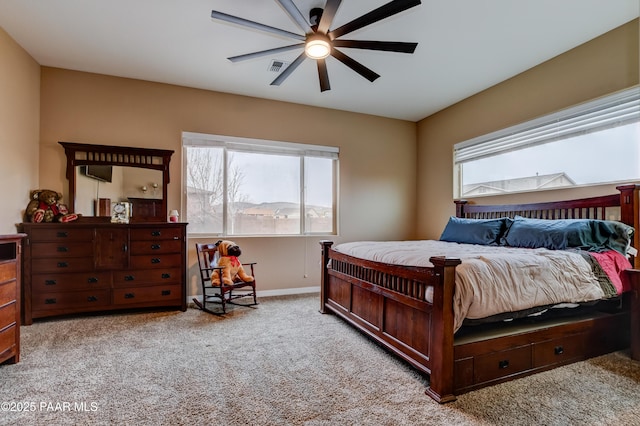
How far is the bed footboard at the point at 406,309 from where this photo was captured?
1877 mm

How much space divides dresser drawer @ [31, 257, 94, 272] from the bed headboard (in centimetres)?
473

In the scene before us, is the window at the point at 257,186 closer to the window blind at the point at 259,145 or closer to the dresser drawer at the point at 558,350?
the window blind at the point at 259,145

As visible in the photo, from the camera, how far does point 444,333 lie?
1.86 m

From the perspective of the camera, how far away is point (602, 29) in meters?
2.91

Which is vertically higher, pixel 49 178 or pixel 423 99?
pixel 423 99

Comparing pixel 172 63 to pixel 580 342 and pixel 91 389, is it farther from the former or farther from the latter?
pixel 580 342

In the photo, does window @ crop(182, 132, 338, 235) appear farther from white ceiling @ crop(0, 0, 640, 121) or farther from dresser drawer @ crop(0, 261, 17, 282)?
dresser drawer @ crop(0, 261, 17, 282)

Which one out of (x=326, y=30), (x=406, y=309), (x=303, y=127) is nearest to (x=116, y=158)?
(x=303, y=127)

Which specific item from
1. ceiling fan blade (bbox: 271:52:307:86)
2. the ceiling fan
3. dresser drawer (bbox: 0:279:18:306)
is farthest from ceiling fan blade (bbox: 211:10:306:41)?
dresser drawer (bbox: 0:279:18:306)

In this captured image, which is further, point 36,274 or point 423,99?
point 423,99

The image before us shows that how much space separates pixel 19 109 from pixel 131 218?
1.49 meters

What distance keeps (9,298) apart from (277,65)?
3.14 m

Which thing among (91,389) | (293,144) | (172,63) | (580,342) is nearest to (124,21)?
(172,63)

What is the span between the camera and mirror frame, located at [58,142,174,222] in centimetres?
366
